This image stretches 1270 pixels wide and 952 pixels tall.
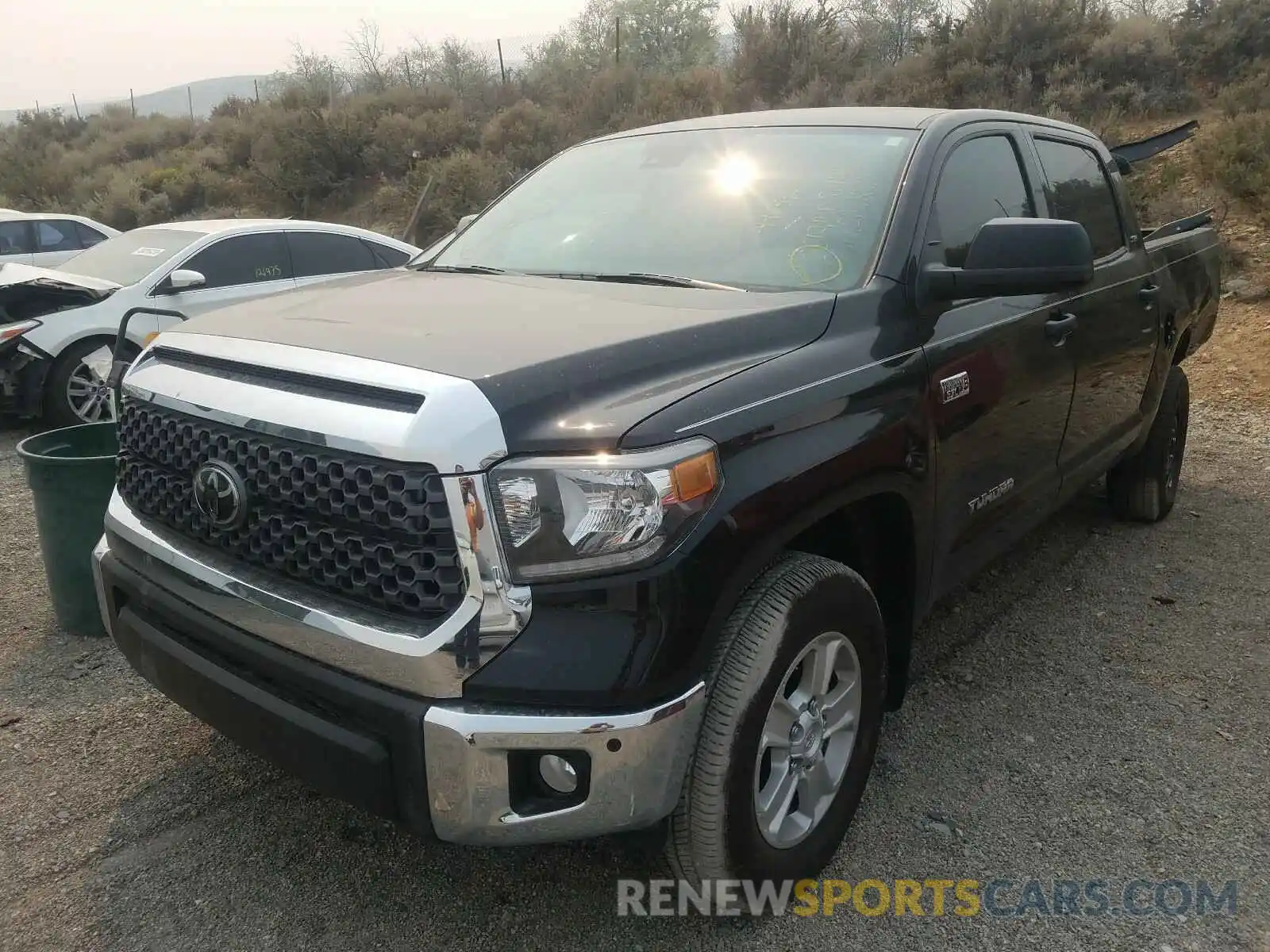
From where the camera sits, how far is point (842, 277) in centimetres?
273

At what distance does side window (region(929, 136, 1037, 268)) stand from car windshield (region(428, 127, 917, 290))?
0.19m

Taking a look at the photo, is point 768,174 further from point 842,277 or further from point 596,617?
point 596,617

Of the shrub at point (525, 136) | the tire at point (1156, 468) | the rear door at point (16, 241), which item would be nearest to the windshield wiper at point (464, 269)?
the tire at point (1156, 468)

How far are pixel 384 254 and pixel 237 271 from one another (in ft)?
4.32

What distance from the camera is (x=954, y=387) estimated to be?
2.80 m

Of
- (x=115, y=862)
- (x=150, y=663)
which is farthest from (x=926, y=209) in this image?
(x=115, y=862)

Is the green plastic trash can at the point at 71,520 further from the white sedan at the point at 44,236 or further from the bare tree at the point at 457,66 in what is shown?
the bare tree at the point at 457,66

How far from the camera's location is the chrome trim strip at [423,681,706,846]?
1870 millimetres

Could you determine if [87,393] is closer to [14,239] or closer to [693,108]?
[14,239]

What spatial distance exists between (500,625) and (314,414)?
0.59m

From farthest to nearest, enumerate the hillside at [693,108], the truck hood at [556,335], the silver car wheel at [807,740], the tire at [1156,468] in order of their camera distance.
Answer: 1. the hillside at [693,108]
2. the tire at [1156,468]
3. the silver car wheel at [807,740]
4. the truck hood at [556,335]

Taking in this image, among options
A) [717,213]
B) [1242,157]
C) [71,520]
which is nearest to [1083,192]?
[717,213]

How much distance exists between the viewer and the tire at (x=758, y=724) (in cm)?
205

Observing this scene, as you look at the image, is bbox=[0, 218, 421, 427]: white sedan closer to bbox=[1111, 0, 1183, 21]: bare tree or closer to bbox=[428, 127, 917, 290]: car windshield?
bbox=[428, 127, 917, 290]: car windshield
